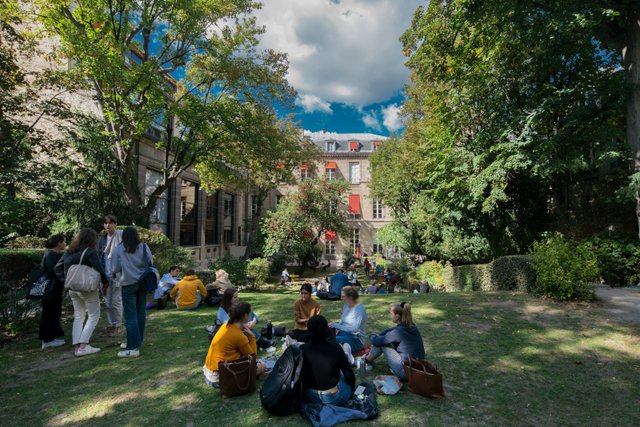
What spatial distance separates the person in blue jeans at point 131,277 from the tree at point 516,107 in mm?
9985

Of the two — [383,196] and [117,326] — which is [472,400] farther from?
[383,196]

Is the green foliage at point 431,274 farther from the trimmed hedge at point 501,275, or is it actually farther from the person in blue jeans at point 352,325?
the person in blue jeans at point 352,325

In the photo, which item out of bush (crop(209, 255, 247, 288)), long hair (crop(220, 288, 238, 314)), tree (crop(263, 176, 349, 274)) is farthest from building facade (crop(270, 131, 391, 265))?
long hair (crop(220, 288, 238, 314))

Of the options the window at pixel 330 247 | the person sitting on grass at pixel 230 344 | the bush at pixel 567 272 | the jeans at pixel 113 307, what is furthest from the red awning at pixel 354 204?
the person sitting on grass at pixel 230 344

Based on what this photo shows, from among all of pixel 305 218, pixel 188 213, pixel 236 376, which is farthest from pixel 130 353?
pixel 188 213

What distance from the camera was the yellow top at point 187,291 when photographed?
26.5 feet

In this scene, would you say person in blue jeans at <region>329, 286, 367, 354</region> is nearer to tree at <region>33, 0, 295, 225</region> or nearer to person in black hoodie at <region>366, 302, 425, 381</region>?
person in black hoodie at <region>366, 302, 425, 381</region>

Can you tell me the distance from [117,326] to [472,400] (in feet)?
19.6

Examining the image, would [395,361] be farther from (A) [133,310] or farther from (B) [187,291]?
(B) [187,291]

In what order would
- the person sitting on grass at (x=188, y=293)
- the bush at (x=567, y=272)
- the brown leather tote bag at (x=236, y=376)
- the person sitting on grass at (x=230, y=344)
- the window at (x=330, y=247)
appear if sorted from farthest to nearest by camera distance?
the window at (x=330, y=247) → the person sitting on grass at (x=188, y=293) → the bush at (x=567, y=272) → the person sitting on grass at (x=230, y=344) → the brown leather tote bag at (x=236, y=376)

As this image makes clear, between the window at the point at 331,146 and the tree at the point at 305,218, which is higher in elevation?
the window at the point at 331,146

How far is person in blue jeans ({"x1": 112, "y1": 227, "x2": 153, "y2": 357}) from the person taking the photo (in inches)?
191

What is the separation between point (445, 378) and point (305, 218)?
20.5 metres

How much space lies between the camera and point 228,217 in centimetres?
3184
